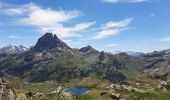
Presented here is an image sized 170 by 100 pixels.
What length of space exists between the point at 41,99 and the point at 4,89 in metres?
71.9

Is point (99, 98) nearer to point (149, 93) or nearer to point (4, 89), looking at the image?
point (149, 93)

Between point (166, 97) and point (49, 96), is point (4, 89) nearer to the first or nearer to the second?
point (49, 96)

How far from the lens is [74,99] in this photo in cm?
18475

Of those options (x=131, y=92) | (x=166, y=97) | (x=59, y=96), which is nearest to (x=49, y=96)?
(x=59, y=96)

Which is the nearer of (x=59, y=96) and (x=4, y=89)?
(x=4, y=89)

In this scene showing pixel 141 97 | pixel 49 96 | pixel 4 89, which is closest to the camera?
pixel 4 89

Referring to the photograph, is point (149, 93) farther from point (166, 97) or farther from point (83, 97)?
point (83, 97)

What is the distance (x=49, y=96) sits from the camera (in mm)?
195500

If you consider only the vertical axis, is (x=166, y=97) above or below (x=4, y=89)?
below

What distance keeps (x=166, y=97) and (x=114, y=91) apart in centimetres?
3133

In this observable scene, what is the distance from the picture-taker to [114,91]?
7810 inches

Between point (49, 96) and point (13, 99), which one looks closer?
point (13, 99)

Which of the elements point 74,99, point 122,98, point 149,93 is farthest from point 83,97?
point 149,93

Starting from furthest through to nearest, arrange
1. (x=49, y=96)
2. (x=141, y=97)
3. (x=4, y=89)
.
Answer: (x=49, y=96) < (x=141, y=97) < (x=4, y=89)
